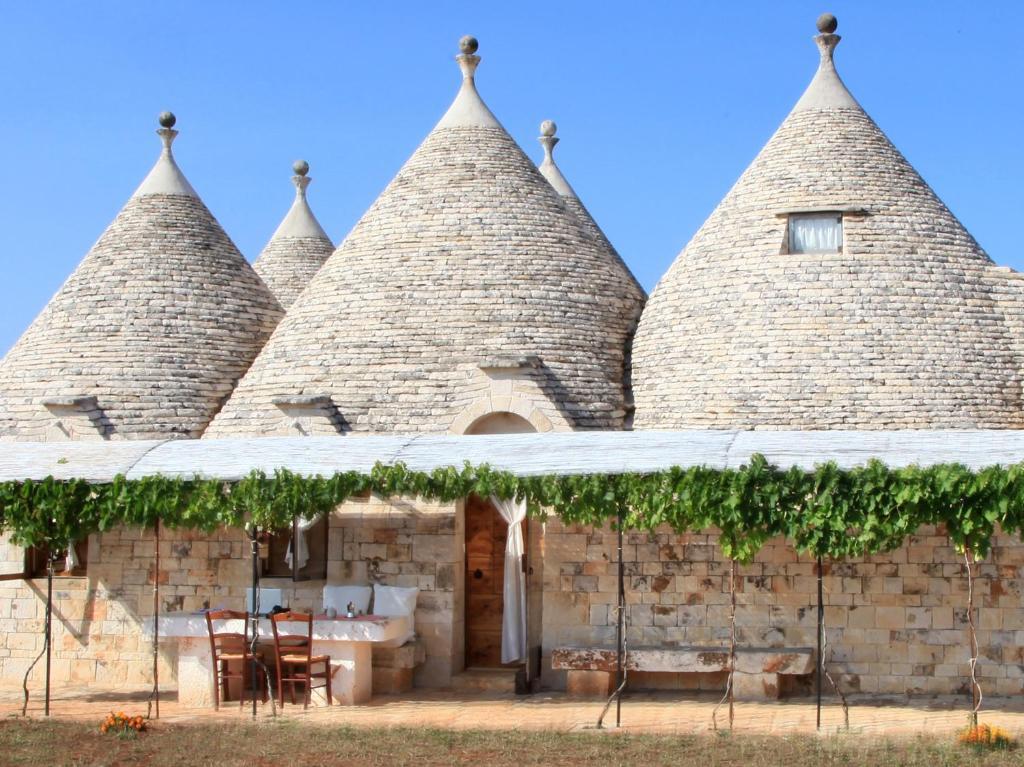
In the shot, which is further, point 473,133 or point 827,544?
point 473,133

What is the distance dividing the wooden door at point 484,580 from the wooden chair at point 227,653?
9.07ft

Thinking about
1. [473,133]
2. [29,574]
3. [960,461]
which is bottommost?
[29,574]

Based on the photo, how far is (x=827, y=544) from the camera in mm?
11781

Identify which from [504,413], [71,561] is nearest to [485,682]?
[504,413]

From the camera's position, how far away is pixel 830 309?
55.8 ft

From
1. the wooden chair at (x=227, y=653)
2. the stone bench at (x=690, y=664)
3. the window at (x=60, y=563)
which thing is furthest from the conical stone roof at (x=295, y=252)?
the stone bench at (x=690, y=664)

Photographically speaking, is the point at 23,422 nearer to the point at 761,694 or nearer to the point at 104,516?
the point at 104,516

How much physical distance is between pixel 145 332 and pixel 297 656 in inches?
287

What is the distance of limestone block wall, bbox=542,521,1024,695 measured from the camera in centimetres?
1317

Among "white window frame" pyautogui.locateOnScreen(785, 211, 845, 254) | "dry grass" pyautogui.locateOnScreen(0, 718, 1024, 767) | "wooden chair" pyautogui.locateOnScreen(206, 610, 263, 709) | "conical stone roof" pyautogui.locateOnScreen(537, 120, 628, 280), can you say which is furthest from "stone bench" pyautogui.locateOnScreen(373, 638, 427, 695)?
"conical stone roof" pyautogui.locateOnScreen(537, 120, 628, 280)

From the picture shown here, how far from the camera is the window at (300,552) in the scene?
614 inches

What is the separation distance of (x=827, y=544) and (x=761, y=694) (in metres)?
2.13

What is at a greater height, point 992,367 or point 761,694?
point 992,367

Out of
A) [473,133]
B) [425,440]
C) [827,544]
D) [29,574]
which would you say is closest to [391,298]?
[473,133]
